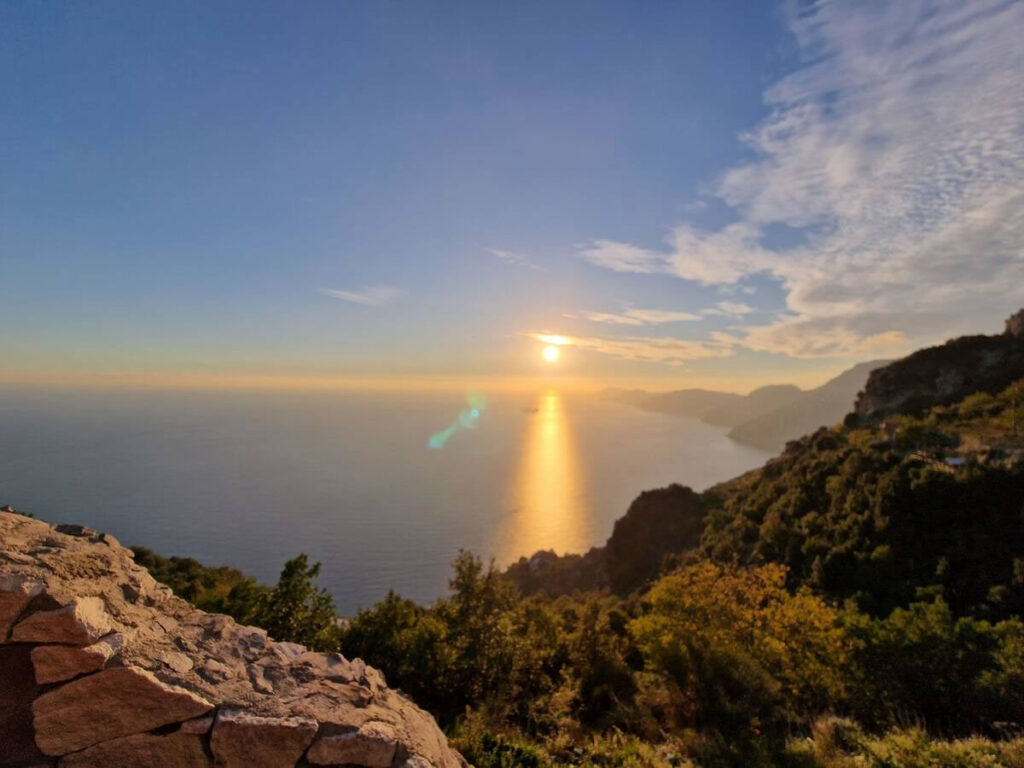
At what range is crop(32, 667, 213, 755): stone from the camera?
4.10 meters

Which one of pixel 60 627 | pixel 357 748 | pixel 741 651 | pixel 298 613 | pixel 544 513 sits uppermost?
pixel 60 627

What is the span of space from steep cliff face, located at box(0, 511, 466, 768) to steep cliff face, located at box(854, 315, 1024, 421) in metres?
65.3

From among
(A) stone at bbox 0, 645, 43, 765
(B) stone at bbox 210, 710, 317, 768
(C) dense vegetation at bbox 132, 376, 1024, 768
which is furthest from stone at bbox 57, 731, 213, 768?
(C) dense vegetation at bbox 132, 376, 1024, 768

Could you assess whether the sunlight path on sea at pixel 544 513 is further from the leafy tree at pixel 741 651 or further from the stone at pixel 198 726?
the stone at pixel 198 726

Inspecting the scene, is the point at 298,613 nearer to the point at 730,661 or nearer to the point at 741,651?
the point at 730,661

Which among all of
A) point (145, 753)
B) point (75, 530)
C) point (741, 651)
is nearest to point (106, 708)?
point (145, 753)

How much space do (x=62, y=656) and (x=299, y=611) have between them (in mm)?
9571

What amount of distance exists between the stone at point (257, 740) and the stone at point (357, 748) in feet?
0.52

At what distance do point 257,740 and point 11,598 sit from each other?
8.88 ft

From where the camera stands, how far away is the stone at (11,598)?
4.07m

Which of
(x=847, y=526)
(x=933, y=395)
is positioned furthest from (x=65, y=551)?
(x=933, y=395)

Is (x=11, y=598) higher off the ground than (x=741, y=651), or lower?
higher

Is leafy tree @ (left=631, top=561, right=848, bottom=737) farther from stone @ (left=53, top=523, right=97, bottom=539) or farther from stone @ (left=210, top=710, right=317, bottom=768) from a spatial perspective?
stone @ (left=53, top=523, right=97, bottom=539)

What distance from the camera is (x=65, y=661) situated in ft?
13.8
